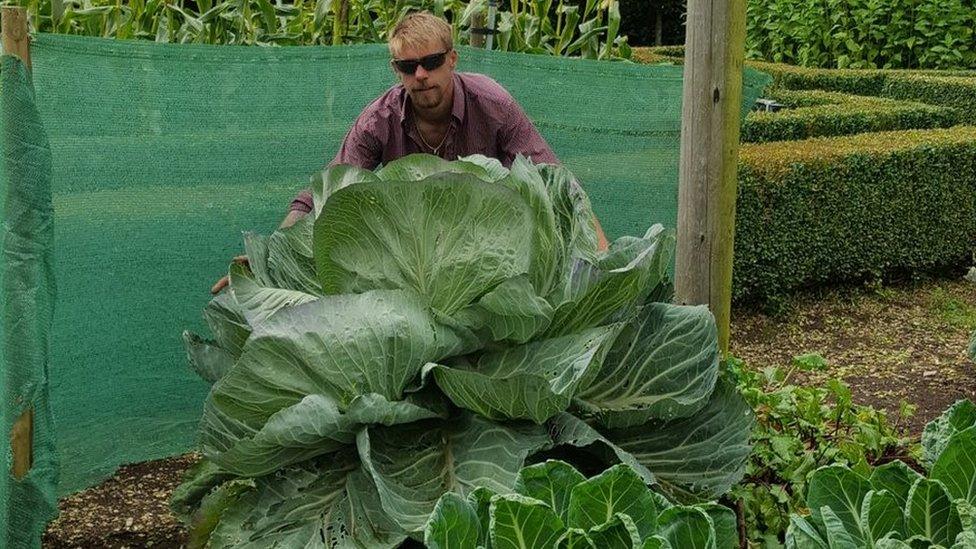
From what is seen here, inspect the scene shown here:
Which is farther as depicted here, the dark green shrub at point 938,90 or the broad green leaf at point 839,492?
the dark green shrub at point 938,90

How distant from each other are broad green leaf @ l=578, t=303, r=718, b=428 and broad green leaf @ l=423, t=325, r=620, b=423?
13 cm

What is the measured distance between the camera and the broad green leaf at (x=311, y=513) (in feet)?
8.11

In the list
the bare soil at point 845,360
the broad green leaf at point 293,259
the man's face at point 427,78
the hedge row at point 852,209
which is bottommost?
the bare soil at point 845,360

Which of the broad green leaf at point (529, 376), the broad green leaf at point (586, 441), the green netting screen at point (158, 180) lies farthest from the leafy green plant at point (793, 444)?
the green netting screen at point (158, 180)

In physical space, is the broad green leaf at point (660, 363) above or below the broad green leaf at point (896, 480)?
below

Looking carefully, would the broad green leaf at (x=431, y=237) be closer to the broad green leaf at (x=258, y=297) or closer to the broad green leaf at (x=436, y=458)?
the broad green leaf at (x=258, y=297)

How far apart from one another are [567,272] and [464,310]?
0.29 m

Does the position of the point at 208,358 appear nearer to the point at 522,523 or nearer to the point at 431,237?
the point at 431,237

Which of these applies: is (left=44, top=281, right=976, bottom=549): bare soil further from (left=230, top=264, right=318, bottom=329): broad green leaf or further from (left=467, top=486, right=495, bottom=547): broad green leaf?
(left=467, top=486, right=495, bottom=547): broad green leaf

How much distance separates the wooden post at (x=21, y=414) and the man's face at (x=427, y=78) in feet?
3.70

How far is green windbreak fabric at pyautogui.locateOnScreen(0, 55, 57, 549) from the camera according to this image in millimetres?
3391

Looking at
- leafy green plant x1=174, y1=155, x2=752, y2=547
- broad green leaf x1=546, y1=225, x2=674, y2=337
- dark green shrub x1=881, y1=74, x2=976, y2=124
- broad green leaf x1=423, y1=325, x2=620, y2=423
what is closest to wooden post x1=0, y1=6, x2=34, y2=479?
leafy green plant x1=174, y1=155, x2=752, y2=547

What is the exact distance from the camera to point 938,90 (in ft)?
43.8

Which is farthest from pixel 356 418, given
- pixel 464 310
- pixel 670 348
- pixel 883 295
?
pixel 883 295
